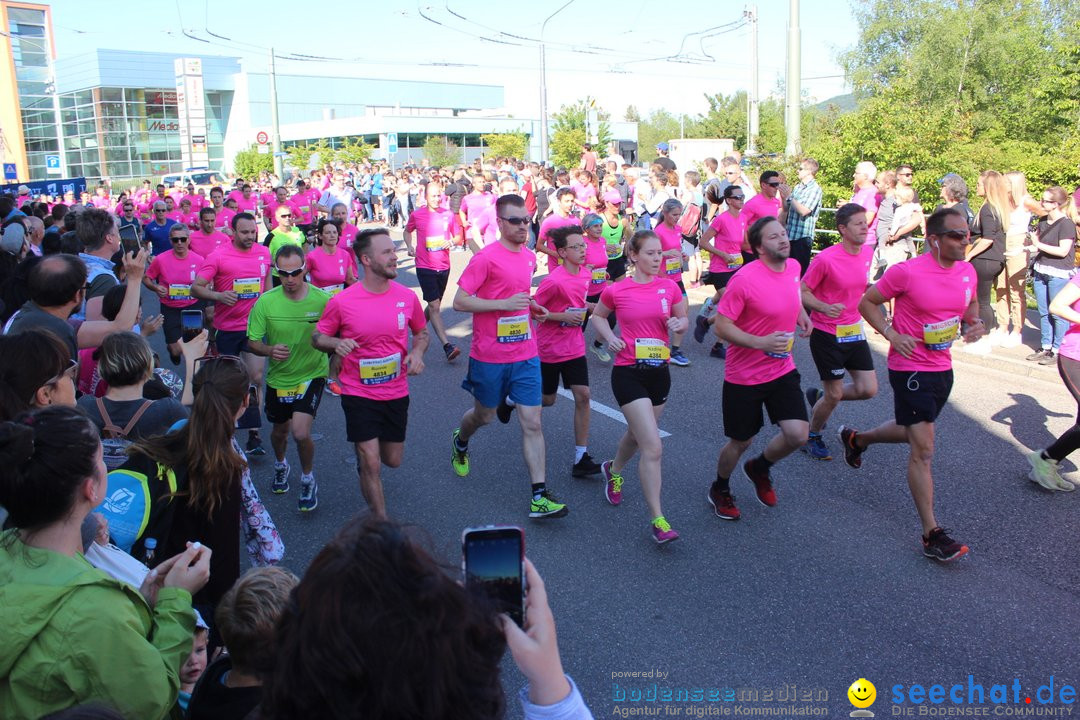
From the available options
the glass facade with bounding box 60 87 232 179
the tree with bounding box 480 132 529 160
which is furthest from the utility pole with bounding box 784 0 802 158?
the glass facade with bounding box 60 87 232 179

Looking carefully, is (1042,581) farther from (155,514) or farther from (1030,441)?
(155,514)

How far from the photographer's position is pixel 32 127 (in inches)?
2817

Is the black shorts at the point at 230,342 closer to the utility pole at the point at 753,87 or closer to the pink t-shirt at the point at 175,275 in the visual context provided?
the pink t-shirt at the point at 175,275

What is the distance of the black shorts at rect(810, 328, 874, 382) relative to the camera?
6.49 metres

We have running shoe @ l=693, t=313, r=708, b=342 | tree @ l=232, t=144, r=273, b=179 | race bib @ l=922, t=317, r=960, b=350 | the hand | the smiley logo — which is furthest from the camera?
tree @ l=232, t=144, r=273, b=179

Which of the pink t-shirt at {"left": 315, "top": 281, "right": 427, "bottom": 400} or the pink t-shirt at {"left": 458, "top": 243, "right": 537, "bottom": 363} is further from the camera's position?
the pink t-shirt at {"left": 458, "top": 243, "right": 537, "bottom": 363}

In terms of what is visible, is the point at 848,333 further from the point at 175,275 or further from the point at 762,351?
the point at 175,275

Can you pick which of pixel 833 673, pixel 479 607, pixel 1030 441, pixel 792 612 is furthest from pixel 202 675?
pixel 1030 441

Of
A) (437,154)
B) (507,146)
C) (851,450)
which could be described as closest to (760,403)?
(851,450)

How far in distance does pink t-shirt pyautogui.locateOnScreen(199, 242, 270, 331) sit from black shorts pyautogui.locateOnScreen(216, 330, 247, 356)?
45mm

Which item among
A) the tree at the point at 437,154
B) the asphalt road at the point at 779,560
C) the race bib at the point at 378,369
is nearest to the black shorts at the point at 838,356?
the asphalt road at the point at 779,560

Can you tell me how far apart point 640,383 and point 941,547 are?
1.96m

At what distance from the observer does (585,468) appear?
6.44 metres

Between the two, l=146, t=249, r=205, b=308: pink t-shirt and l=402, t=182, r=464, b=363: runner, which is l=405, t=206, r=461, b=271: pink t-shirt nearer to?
l=402, t=182, r=464, b=363: runner
